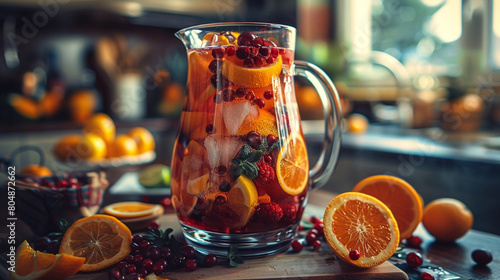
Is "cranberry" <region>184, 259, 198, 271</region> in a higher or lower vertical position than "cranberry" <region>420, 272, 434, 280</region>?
higher

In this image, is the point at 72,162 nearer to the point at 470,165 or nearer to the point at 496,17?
the point at 470,165

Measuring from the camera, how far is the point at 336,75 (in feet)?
9.26

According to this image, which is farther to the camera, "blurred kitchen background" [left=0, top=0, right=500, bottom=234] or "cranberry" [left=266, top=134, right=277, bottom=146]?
"blurred kitchen background" [left=0, top=0, right=500, bottom=234]

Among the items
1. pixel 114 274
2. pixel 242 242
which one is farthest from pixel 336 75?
pixel 114 274

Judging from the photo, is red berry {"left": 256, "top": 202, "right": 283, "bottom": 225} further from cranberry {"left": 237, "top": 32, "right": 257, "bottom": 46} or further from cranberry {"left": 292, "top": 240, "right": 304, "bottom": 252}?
cranberry {"left": 237, "top": 32, "right": 257, "bottom": 46}

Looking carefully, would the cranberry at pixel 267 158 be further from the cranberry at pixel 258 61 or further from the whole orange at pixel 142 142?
the whole orange at pixel 142 142

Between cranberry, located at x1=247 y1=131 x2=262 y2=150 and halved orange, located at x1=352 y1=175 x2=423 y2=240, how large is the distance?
0.26m

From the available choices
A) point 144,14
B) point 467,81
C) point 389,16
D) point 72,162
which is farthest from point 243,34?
point 144,14

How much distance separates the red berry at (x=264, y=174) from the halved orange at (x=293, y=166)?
0.02 m

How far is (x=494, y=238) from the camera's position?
0.76 metres

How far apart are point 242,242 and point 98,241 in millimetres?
210

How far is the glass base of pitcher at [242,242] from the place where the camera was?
1.97ft

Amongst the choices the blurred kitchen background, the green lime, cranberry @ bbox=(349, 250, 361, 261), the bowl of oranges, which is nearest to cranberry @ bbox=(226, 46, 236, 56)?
cranberry @ bbox=(349, 250, 361, 261)

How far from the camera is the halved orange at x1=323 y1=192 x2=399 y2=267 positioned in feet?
1.83
